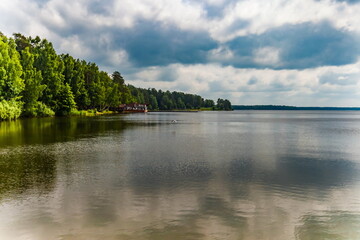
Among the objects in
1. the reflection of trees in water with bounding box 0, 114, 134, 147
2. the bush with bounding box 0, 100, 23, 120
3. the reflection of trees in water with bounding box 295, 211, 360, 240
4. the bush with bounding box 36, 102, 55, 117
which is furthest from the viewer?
the bush with bounding box 36, 102, 55, 117

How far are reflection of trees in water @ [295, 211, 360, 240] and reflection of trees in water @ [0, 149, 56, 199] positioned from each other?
11.5 meters

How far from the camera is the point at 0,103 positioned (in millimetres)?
69312

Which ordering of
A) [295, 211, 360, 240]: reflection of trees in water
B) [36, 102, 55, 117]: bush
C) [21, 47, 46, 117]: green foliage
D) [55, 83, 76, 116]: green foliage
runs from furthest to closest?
[55, 83, 76, 116]: green foliage < [36, 102, 55, 117]: bush < [21, 47, 46, 117]: green foliage < [295, 211, 360, 240]: reflection of trees in water

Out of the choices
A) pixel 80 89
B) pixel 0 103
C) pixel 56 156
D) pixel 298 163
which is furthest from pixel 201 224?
pixel 80 89

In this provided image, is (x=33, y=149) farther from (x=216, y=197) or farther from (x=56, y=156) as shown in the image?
(x=216, y=197)

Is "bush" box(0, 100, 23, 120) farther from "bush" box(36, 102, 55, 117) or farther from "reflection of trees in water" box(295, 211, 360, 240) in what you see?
"reflection of trees in water" box(295, 211, 360, 240)

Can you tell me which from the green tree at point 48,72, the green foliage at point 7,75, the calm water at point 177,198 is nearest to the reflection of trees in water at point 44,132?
the calm water at point 177,198

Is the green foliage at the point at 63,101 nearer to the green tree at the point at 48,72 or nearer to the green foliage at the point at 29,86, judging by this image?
the green tree at the point at 48,72

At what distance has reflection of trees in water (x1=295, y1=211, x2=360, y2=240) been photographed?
9.62m

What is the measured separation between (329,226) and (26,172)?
16867 mm

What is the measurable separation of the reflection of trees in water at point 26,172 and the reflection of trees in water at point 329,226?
11.5 meters

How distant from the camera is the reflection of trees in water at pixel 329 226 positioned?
9.62 meters

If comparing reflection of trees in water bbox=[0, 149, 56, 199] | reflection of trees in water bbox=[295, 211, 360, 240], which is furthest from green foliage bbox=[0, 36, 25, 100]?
reflection of trees in water bbox=[295, 211, 360, 240]

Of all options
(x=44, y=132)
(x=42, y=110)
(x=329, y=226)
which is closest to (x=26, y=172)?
(x=329, y=226)
